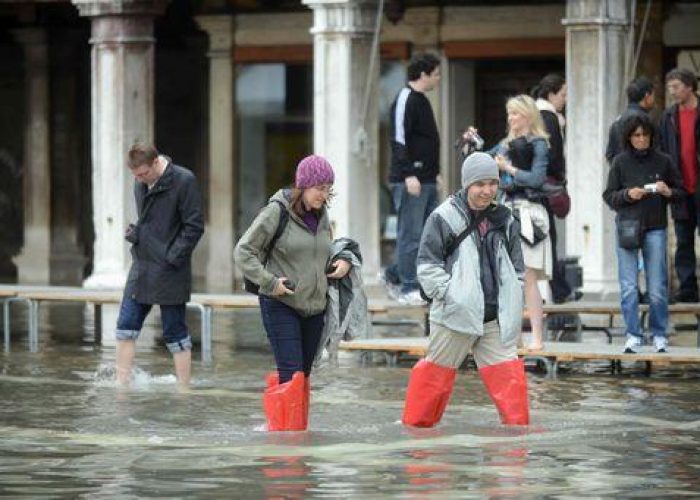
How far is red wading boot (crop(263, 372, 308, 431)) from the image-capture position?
14180mm

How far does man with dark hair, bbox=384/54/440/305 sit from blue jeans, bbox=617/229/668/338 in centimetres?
275

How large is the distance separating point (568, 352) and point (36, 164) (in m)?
15.7

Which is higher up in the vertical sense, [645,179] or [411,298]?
[645,179]

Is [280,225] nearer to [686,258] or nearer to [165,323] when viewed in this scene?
[165,323]

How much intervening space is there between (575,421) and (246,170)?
54.8 ft

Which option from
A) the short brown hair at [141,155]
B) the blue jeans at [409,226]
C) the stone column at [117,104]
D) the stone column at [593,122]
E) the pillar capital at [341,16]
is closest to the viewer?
the short brown hair at [141,155]

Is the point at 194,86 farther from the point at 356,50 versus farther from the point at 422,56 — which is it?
the point at 422,56

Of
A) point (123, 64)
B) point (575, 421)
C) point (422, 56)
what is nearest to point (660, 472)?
point (575, 421)

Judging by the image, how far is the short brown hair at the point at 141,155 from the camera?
1658 cm

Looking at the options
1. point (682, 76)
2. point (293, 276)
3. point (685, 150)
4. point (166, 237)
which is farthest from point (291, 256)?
point (685, 150)

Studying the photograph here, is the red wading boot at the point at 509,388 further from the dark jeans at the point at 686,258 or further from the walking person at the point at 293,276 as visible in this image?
the dark jeans at the point at 686,258

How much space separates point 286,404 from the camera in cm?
1419

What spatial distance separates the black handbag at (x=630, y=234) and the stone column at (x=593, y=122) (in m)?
5.52

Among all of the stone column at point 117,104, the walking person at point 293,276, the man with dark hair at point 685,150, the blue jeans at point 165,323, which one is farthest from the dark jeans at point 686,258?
the stone column at point 117,104
